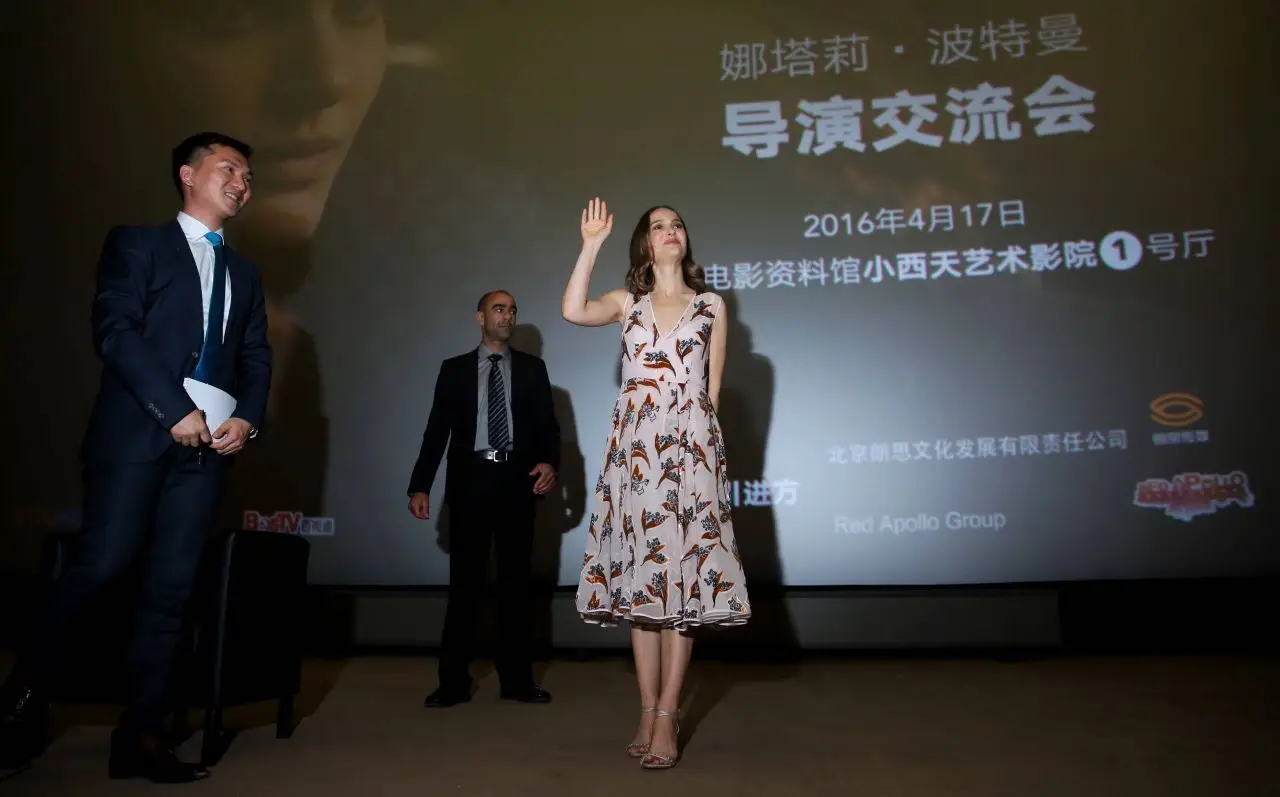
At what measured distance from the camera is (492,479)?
3.04 m

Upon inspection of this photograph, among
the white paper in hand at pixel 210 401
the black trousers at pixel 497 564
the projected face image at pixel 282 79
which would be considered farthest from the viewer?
the projected face image at pixel 282 79

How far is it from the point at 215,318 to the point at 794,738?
171 cm

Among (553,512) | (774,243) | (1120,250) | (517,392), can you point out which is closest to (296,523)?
(553,512)

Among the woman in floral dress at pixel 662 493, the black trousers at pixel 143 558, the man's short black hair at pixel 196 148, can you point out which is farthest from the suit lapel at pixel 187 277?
the woman in floral dress at pixel 662 493

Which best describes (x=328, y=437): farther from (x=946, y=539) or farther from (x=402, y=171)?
(x=946, y=539)

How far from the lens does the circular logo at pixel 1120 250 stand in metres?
3.79

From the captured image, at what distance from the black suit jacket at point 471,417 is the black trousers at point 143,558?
3.66ft

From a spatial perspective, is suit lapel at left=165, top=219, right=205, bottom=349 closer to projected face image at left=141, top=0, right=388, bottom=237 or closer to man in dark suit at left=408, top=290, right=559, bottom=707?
man in dark suit at left=408, top=290, right=559, bottom=707

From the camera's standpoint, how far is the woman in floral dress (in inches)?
85.2

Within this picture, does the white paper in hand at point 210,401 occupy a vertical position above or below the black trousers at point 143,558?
above

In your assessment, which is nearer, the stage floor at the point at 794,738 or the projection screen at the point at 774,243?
the stage floor at the point at 794,738

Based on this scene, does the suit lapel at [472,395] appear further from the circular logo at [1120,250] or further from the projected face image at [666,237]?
the circular logo at [1120,250]

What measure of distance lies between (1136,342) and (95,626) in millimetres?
3693

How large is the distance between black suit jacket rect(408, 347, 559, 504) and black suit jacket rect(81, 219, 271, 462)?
1.04 meters
